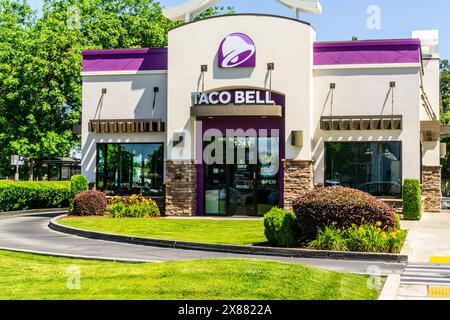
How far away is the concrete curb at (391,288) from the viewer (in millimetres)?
8844

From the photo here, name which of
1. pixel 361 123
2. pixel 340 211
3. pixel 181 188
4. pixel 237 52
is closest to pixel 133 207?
pixel 181 188

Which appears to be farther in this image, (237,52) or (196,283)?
(237,52)

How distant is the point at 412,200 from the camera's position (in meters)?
23.3

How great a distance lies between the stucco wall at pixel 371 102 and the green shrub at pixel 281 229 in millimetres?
9894

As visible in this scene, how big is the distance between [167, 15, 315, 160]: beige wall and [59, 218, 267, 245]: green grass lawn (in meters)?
3.75

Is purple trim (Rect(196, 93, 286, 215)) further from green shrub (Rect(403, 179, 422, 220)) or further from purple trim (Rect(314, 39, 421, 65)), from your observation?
green shrub (Rect(403, 179, 422, 220))

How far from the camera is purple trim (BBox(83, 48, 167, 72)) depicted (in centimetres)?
2669

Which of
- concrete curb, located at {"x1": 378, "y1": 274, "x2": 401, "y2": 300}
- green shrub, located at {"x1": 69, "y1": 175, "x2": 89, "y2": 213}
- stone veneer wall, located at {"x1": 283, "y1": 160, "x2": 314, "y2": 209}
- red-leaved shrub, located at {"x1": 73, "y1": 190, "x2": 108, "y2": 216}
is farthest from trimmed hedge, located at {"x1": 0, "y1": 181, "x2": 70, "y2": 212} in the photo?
concrete curb, located at {"x1": 378, "y1": 274, "x2": 401, "y2": 300}

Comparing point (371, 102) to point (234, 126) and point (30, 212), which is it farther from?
point (30, 212)

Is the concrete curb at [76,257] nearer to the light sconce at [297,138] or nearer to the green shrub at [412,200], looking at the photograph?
the light sconce at [297,138]

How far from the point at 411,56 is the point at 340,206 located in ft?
38.9

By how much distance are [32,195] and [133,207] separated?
30.0ft

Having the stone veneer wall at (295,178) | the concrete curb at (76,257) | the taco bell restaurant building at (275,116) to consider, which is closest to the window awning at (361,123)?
the taco bell restaurant building at (275,116)
